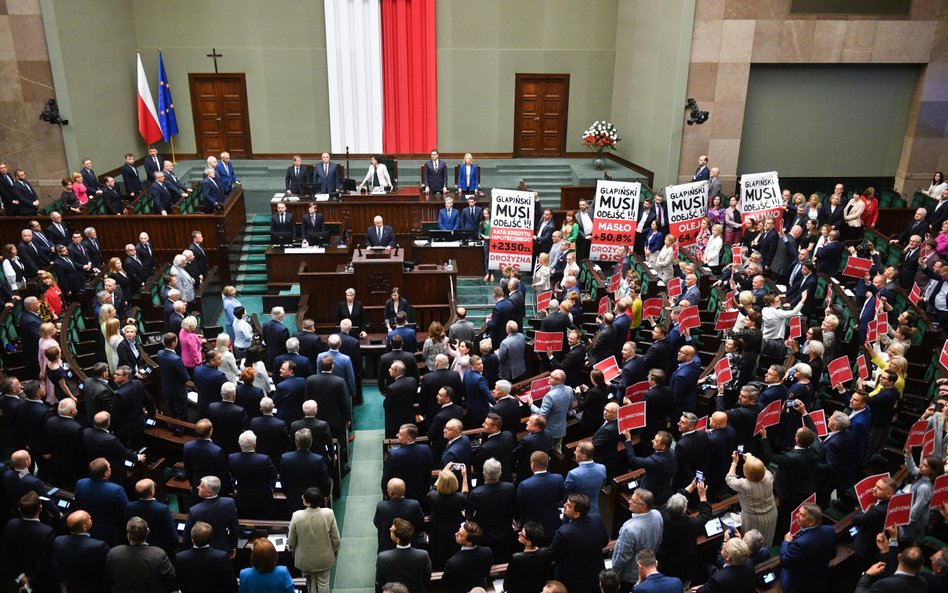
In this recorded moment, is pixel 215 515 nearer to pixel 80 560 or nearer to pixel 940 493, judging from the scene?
pixel 80 560

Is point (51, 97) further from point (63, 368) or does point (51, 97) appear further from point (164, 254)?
point (63, 368)

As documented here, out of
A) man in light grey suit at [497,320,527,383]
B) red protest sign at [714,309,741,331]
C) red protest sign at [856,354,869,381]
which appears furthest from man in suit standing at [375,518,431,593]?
red protest sign at [714,309,741,331]

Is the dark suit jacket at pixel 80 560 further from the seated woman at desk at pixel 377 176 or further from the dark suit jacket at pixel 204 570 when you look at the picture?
the seated woman at desk at pixel 377 176

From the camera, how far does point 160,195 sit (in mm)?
14812

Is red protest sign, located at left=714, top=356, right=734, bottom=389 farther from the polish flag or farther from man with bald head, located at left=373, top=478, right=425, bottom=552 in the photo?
the polish flag

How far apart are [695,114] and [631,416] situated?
39.2ft

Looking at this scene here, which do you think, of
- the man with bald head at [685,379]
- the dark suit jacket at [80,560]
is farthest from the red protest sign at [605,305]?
the dark suit jacket at [80,560]

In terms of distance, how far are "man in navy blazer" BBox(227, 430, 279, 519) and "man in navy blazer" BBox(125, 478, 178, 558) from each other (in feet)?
2.57

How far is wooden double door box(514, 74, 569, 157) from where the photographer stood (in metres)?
20.9

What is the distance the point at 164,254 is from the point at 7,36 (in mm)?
6247

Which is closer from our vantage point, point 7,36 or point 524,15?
point 7,36

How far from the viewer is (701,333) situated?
446 inches

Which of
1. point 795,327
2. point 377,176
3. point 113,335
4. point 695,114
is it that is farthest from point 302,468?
point 695,114

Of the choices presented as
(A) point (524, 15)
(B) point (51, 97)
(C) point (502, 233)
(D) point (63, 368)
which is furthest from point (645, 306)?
(B) point (51, 97)
